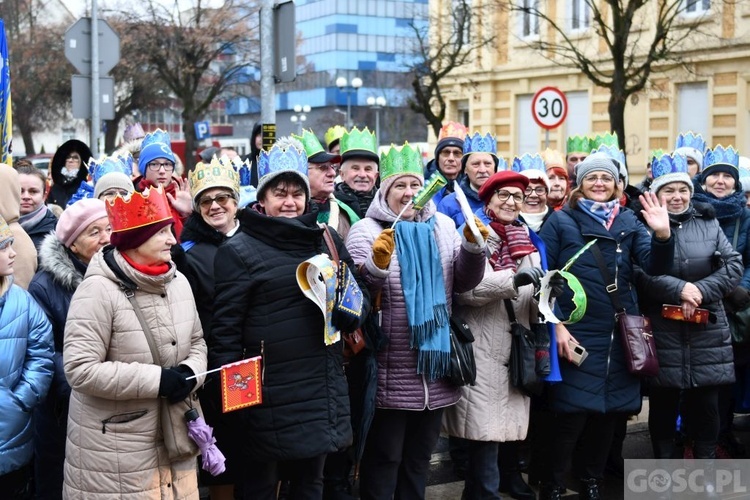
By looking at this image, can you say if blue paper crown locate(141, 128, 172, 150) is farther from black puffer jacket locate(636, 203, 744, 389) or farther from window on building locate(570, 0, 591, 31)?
window on building locate(570, 0, 591, 31)

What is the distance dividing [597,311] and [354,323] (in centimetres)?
196

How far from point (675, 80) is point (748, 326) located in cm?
1922

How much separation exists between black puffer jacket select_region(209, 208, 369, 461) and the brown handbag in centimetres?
214

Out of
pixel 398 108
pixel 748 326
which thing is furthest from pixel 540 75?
pixel 398 108

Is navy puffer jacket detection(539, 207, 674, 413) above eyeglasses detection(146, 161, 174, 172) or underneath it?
underneath

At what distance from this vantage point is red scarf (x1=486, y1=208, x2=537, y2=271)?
5.66 m

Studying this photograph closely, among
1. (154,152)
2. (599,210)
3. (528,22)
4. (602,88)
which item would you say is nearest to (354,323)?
(599,210)

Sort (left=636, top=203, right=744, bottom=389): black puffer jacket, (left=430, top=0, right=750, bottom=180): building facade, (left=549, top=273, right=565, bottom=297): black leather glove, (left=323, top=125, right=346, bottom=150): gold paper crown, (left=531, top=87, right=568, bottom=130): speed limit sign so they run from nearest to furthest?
(left=549, top=273, right=565, bottom=297): black leather glove → (left=636, top=203, right=744, bottom=389): black puffer jacket → (left=323, top=125, right=346, bottom=150): gold paper crown → (left=531, top=87, right=568, bottom=130): speed limit sign → (left=430, top=0, right=750, bottom=180): building facade

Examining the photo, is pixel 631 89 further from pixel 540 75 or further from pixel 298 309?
pixel 298 309

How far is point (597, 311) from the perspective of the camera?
5.94m

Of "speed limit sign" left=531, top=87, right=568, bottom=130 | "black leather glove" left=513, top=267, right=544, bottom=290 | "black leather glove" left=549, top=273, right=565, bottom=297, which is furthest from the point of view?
"speed limit sign" left=531, top=87, right=568, bottom=130

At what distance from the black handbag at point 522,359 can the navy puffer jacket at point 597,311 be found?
0.35 m

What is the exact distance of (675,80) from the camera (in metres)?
24.7

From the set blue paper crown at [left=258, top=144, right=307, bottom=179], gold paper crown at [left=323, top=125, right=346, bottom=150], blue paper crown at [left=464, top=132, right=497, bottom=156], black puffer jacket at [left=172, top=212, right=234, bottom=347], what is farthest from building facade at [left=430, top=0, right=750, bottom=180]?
blue paper crown at [left=258, top=144, right=307, bottom=179]
